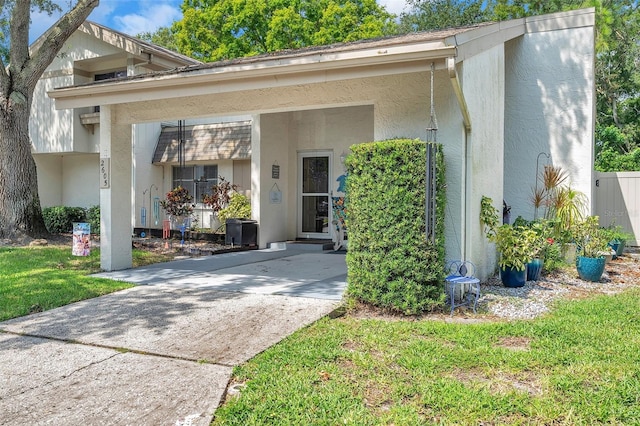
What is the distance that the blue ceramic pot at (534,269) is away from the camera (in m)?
7.54

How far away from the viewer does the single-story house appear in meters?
5.94

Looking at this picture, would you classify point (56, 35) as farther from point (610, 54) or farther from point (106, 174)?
point (610, 54)

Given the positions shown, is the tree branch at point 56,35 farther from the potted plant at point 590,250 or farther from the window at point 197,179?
the potted plant at point 590,250

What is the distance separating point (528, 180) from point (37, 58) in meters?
11.7

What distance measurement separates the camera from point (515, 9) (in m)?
20.5

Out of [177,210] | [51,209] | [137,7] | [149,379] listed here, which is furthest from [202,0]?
[149,379]

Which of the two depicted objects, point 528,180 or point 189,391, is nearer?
point 189,391

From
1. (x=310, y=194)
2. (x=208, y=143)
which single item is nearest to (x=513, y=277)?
(x=310, y=194)

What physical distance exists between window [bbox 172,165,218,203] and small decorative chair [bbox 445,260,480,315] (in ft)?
33.0

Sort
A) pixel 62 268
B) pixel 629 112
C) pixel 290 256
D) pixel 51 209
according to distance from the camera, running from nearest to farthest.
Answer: pixel 62 268, pixel 290 256, pixel 51 209, pixel 629 112

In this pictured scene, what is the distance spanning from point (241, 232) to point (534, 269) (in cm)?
685

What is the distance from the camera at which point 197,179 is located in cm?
1516

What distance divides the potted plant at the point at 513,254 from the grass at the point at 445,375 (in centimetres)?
170

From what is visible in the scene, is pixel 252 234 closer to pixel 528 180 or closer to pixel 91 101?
pixel 91 101
